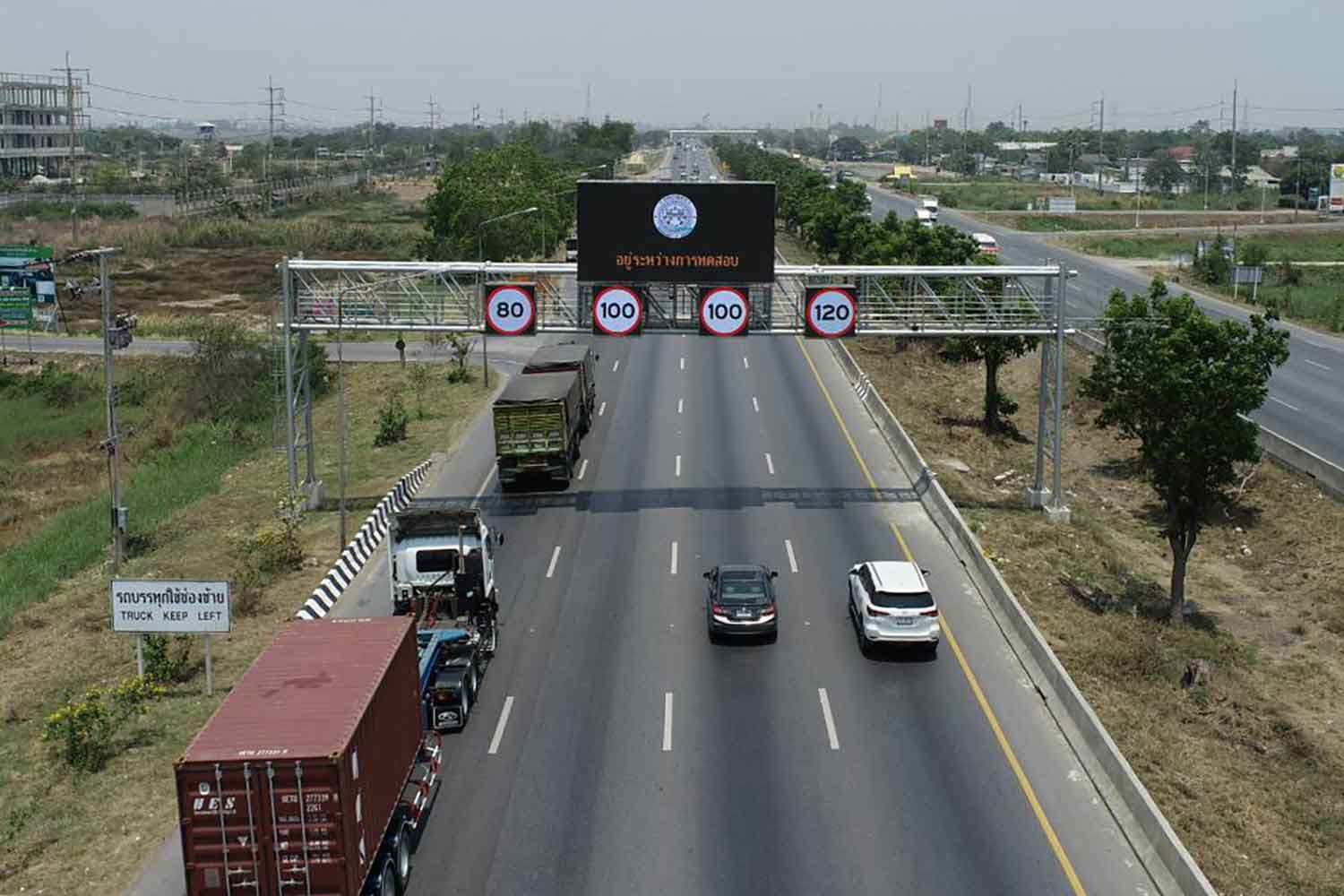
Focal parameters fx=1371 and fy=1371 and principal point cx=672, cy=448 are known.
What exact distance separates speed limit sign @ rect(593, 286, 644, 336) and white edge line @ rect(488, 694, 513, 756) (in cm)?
1655

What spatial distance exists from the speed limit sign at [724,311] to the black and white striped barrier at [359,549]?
38.9ft

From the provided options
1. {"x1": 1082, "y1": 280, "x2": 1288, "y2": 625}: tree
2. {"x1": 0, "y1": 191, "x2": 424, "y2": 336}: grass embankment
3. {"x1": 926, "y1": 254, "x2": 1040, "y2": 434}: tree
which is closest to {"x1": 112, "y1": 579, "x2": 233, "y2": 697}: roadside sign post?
{"x1": 1082, "y1": 280, "x2": 1288, "y2": 625}: tree

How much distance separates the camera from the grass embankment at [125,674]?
24.2 meters

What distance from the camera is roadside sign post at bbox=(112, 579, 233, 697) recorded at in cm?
3002

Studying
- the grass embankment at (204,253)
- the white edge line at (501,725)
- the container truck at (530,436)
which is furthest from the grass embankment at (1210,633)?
the grass embankment at (204,253)

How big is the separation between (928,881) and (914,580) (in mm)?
11773

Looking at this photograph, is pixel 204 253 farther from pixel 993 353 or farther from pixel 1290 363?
→ pixel 1290 363

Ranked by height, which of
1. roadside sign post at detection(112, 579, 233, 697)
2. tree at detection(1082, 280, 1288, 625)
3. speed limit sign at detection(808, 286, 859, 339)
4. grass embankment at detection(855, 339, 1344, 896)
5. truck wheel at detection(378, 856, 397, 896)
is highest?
speed limit sign at detection(808, 286, 859, 339)

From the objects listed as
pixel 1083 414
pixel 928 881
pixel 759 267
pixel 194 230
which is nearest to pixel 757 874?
pixel 928 881

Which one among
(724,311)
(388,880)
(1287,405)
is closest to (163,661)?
(388,880)

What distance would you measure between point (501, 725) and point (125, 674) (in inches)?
399

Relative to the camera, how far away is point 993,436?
2450 inches

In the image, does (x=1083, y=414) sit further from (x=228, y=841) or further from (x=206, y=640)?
(x=228, y=841)

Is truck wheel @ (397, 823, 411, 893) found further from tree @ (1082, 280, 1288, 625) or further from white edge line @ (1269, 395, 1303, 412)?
white edge line @ (1269, 395, 1303, 412)
